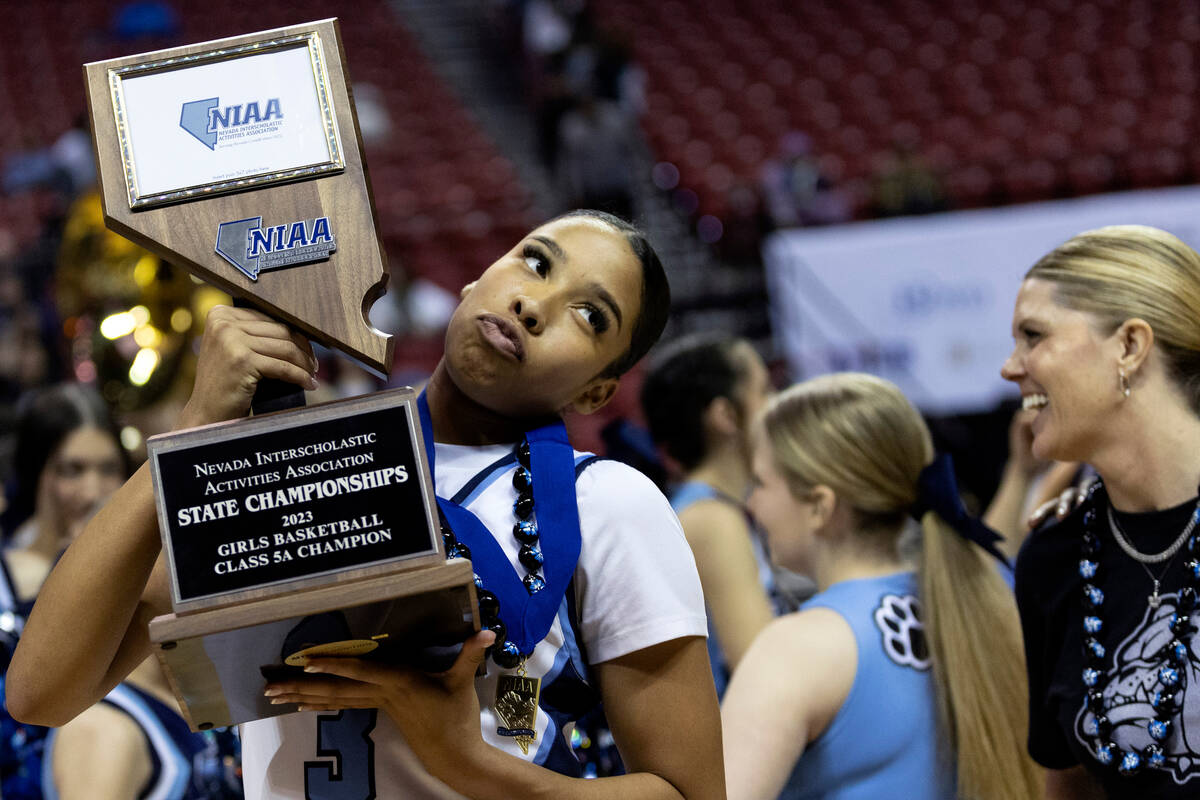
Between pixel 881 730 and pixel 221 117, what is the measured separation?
1.34 metres

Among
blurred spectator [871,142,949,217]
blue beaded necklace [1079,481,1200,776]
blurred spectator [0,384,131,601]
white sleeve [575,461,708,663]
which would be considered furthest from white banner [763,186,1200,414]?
white sleeve [575,461,708,663]

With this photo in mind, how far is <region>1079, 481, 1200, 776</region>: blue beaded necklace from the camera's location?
161 cm

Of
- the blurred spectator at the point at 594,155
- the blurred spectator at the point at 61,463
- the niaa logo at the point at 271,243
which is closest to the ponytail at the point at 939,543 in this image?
the niaa logo at the point at 271,243

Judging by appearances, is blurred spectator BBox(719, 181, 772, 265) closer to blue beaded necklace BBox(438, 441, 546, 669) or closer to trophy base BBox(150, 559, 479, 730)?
blue beaded necklace BBox(438, 441, 546, 669)

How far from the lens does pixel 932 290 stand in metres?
6.32

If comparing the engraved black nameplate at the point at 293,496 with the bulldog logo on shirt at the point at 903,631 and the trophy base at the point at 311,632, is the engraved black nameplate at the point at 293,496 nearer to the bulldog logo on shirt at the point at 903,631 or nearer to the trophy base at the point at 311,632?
the trophy base at the point at 311,632

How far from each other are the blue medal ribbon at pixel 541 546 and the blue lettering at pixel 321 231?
22 cm

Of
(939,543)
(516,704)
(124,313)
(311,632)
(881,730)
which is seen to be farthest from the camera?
(124,313)

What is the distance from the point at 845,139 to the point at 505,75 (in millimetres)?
A: 3471

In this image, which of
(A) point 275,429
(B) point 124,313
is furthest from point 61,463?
(A) point 275,429

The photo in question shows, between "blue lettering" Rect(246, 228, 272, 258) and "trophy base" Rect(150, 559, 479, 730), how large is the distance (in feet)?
1.07

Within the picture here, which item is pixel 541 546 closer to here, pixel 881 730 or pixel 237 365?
pixel 237 365

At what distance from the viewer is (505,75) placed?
1165 centimetres

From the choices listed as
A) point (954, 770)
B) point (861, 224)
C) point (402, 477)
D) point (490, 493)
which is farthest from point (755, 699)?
point (861, 224)
